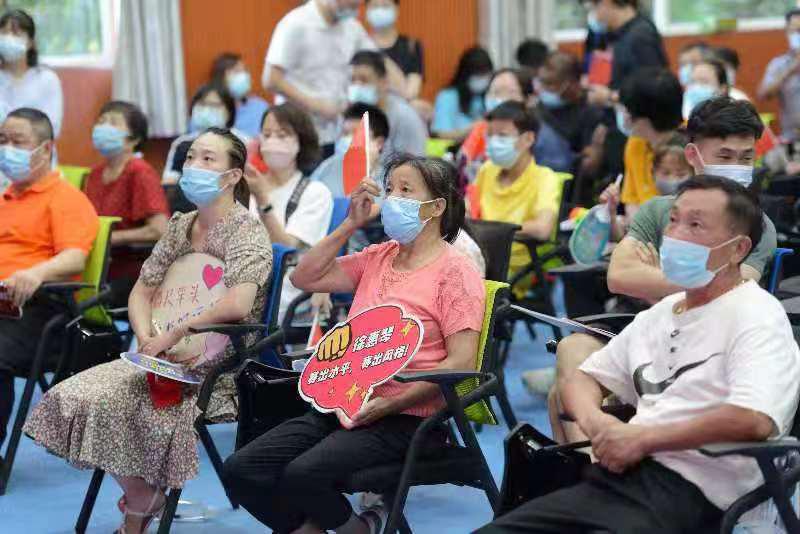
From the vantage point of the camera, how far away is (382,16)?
25.8 feet

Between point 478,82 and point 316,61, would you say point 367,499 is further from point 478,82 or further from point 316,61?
point 478,82

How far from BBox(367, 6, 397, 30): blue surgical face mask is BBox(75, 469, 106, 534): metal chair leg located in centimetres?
468

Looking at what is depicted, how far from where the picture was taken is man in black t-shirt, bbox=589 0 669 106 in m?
6.56

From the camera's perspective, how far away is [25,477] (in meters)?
4.43

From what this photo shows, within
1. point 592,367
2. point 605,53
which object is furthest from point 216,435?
point 605,53

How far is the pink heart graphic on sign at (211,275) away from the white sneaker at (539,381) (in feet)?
6.18

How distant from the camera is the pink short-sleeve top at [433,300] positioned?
321 cm

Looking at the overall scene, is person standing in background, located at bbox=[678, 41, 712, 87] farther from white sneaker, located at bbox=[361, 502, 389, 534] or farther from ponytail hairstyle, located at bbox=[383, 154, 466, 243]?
white sneaker, located at bbox=[361, 502, 389, 534]

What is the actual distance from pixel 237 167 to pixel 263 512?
120 cm

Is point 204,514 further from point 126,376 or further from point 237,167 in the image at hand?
point 237,167

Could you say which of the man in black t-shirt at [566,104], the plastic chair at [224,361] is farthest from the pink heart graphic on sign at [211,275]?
the man in black t-shirt at [566,104]

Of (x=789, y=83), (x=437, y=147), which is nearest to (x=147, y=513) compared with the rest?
(x=437, y=147)

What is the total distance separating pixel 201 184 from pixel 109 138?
5.60ft

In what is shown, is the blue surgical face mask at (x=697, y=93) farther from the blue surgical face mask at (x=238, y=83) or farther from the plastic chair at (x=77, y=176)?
the blue surgical face mask at (x=238, y=83)
